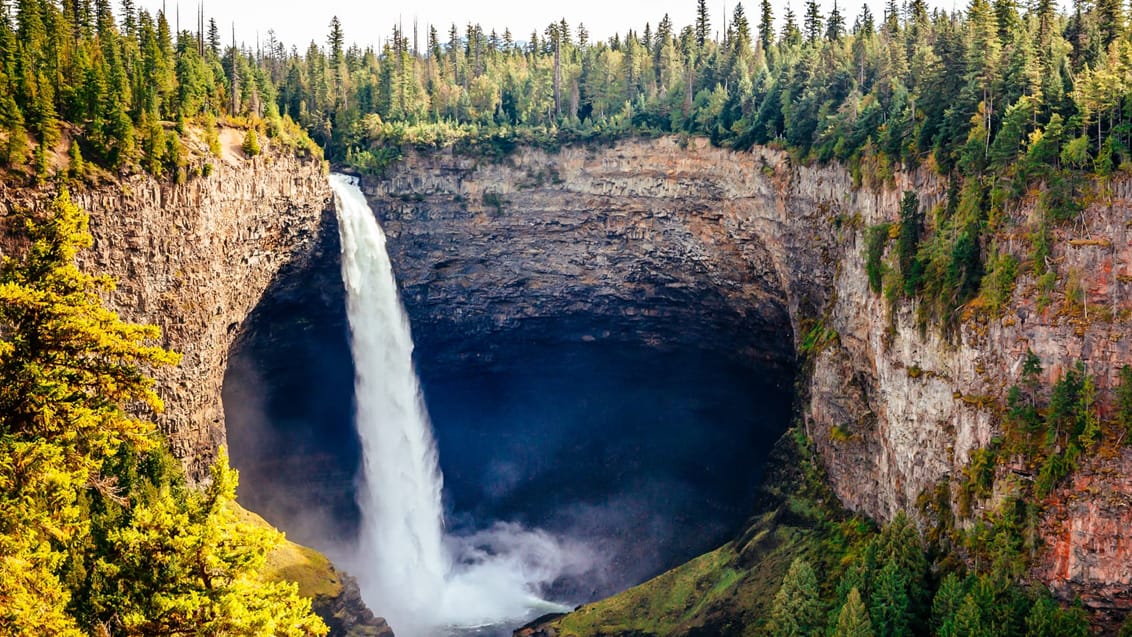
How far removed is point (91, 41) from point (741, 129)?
40.4 metres

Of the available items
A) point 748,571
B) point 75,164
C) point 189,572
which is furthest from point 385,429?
point 189,572

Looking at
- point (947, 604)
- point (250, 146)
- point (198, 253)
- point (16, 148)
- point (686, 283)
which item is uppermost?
point (250, 146)

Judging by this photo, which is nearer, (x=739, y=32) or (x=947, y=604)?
(x=947, y=604)

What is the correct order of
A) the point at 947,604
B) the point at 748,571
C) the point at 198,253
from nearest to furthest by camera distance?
the point at 947,604 → the point at 198,253 → the point at 748,571

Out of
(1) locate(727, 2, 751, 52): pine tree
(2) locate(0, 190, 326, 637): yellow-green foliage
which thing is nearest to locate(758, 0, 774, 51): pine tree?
(1) locate(727, 2, 751, 52): pine tree

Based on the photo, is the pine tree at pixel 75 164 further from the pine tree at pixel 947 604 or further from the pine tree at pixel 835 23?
the pine tree at pixel 835 23

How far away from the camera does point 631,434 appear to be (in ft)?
277

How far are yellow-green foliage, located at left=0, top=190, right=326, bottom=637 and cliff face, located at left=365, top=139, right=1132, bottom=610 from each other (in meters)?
30.8

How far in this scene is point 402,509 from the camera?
261 feet

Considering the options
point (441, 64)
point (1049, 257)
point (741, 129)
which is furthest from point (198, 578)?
point (441, 64)

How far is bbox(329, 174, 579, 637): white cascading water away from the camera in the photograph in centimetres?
7538

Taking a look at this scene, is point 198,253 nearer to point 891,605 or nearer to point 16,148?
point 16,148

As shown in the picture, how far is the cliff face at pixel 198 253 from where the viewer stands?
56.5 meters

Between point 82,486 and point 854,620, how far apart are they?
33.0 metres
